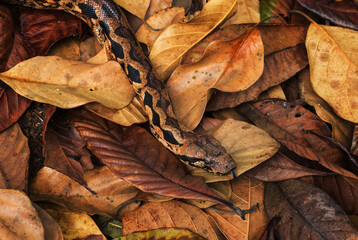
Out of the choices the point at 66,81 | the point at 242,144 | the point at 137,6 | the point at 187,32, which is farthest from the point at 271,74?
the point at 66,81

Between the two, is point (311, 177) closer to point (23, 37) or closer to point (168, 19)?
point (168, 19)

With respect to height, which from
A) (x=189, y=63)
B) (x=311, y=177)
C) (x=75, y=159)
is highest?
(x=189, y=63)

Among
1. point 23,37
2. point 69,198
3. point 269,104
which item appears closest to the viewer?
point 69,198

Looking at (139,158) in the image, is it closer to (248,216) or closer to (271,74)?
(248,216)

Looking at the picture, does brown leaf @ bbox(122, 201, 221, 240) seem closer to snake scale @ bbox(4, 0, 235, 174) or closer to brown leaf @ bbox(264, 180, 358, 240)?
snake scale @ bbox(4, 0, 235, 174)

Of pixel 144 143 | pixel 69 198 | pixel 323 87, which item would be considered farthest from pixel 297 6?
pixel 69 198
